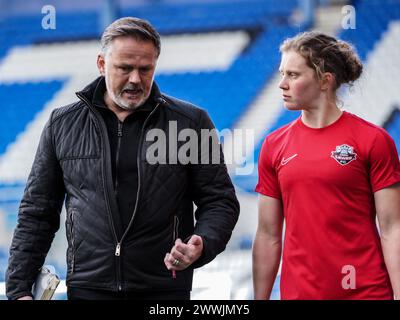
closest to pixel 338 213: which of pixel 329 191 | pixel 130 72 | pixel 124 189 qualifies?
pixel 329 191

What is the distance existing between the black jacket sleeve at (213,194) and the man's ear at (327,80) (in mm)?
347

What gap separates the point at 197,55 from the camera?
5996mm

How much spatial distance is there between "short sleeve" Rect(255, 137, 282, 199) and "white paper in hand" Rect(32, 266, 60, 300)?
0.64 metres

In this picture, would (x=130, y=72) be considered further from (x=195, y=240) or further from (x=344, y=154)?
(x=344, y=154)

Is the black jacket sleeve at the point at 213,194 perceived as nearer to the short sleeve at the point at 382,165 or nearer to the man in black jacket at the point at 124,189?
the man in black jacket at the point at 124,189

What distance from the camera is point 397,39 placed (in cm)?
592

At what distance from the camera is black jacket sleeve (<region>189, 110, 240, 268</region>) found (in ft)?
6.91

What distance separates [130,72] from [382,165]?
737 mm

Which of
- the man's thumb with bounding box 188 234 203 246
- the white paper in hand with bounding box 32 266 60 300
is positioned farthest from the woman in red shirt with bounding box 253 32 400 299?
the white paper in hand with bounding box 32 266 60 300

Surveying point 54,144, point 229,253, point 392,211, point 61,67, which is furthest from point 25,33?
point 392,211

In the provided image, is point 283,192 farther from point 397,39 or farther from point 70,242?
point 397,39

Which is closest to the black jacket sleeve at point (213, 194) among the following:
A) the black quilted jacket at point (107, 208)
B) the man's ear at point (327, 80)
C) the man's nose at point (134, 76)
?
the black quilted jacket at point (107, 208)

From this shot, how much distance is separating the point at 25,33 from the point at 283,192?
4530mm

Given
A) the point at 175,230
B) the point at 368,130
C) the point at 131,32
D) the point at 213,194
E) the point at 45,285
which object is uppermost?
the point at 131,32
